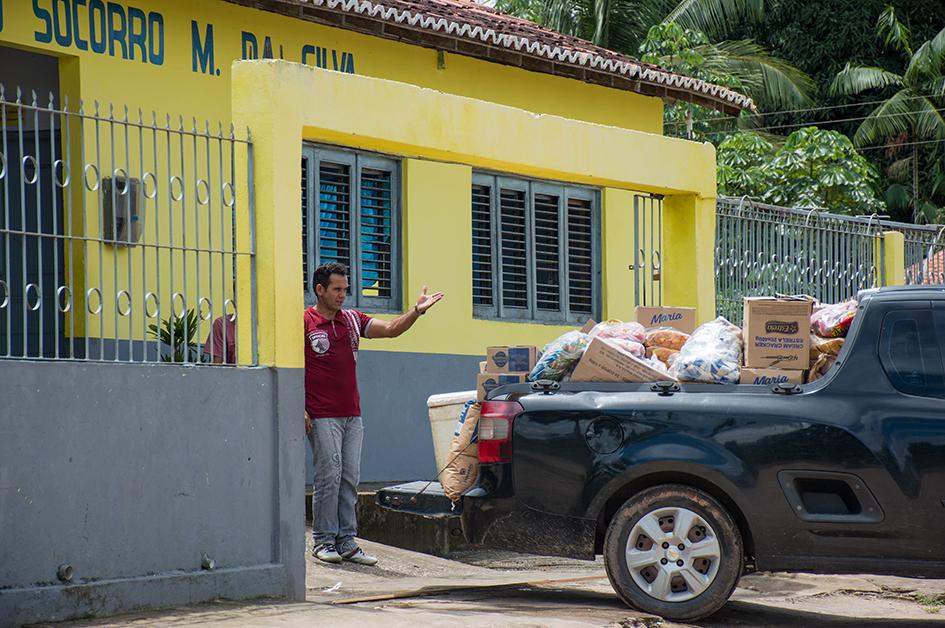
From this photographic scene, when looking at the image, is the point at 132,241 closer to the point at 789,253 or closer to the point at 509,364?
the point at 509,364

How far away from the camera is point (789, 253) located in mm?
12930

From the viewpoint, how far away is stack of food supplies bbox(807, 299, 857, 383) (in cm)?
788

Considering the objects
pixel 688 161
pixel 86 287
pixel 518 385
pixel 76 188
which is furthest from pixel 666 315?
pixel 76 188

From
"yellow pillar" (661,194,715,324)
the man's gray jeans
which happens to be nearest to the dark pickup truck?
the man's gray jeans

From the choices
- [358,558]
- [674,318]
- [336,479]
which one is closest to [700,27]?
[674,318]

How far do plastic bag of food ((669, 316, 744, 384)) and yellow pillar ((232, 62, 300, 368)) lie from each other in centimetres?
221

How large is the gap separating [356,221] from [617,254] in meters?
3.48

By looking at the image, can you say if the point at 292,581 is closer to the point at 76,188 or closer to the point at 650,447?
the point at 650,447

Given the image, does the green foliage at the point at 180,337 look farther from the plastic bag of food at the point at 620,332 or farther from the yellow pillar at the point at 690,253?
the yellow pillar at the point at 690,253

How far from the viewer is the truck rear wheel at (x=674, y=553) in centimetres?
755

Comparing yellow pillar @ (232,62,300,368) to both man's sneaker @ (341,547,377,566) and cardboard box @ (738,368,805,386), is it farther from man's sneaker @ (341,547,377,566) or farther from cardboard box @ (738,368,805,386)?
cardboard box @ (738,368,805,386)

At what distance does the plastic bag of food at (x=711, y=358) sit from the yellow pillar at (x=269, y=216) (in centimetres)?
221

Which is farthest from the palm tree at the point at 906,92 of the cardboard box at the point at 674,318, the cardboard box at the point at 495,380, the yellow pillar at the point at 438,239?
the cardboard box at the point at 495,380

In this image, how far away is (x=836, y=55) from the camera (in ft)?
104
